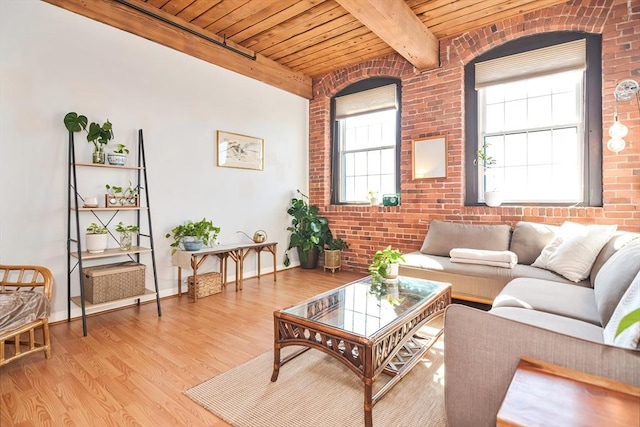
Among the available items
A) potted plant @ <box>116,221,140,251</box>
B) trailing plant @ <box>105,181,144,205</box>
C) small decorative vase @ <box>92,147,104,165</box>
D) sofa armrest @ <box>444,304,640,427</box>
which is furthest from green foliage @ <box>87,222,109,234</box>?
sofa armrest @ <box>444,304,640,427</box>

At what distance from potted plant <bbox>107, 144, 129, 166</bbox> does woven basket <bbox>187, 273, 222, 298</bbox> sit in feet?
4.52

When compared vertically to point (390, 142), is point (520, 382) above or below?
below

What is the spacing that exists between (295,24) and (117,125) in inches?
87.9

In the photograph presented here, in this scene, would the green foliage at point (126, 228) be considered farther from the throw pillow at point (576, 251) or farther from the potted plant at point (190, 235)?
the throw pillow at point (576, 251)

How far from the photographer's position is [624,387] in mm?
975

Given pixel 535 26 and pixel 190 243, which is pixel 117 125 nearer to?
pixel 190 243

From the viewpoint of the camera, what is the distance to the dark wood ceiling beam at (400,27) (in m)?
2.95

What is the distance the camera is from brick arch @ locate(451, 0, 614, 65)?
3.27 meters

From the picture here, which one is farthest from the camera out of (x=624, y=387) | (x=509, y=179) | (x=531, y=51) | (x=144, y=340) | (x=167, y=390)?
(x=509, y=179)

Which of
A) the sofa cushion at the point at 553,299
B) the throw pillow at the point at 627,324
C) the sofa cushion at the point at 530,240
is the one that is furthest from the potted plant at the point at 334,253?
the throw pillow at the point at 627,324

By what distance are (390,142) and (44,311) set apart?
424 centimetres

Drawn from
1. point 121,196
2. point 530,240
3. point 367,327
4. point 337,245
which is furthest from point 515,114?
point 121,196

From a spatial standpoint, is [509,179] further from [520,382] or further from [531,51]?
[520,382]

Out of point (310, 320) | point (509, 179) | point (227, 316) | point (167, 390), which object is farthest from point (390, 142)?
point (167, 390)
